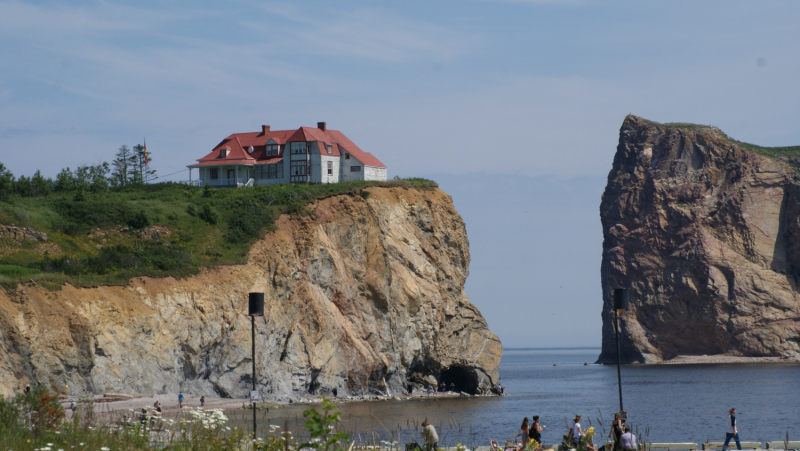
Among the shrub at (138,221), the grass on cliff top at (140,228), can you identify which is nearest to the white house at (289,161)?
the grass on cliff top at (140,228)

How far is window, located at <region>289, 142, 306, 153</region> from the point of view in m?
76.9

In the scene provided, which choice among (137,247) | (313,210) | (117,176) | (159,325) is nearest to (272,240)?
(313,210)

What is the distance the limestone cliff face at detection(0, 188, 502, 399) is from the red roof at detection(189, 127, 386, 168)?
31.9 feet

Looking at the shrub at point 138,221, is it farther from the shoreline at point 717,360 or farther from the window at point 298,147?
the shoreline at point 717,360

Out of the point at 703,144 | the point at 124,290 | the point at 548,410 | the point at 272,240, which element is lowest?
the point at 548,410

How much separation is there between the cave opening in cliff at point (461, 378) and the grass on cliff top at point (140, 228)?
18.7 meters

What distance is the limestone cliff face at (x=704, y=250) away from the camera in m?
122

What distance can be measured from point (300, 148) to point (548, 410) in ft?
120

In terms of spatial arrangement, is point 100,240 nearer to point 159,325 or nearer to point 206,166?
point 159,325

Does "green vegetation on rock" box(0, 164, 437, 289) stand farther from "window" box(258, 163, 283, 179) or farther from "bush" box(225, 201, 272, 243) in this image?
"window" box(258, 163, 283, 179)

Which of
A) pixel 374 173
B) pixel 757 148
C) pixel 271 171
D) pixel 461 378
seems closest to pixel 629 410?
pixel 461 378

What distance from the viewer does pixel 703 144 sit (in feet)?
448

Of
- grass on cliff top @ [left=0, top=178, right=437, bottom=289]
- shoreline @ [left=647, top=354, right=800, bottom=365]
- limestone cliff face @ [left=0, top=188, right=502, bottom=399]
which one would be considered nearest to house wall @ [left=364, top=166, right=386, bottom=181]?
grass on cliff top @ [left=0, top=178, right=437, bottom=289]

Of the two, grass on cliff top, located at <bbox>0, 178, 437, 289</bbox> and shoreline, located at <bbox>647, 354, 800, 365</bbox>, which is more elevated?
grass on cliff top, located at <bbox>0, 178, 437, 289</bbox>
